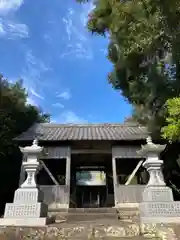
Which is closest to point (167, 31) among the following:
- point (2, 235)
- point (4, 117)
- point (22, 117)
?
point (2, 235)

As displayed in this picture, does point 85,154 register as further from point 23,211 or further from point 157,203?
point 157,203

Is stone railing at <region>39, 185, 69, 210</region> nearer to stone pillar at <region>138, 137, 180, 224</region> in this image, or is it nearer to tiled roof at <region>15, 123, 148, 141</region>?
tiled roof at <region>15, 123, 148, 141</region>

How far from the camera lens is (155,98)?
29.8 feet

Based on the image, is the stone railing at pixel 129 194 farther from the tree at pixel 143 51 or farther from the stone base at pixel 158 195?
the stone base at pixel 158 195

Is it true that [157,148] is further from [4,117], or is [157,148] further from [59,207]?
[4,117]

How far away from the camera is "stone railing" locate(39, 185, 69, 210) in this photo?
33.1 feet

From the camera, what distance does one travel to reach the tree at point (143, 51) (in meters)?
7.30

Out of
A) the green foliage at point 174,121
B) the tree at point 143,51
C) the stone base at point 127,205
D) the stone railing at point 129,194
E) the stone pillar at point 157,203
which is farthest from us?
the stone railing at point 129,194

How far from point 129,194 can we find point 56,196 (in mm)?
3195

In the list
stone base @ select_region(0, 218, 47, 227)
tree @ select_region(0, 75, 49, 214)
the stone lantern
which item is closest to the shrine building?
tree @ select_region(0, 75, 49, 214)

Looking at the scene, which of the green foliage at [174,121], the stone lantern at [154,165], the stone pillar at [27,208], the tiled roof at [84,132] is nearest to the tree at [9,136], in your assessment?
the tiled roof at [84,132]

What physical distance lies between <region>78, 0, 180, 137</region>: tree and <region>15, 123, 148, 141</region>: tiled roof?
55.0 inches

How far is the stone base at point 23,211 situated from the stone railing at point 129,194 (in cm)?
516

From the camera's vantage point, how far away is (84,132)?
42.9 ft
